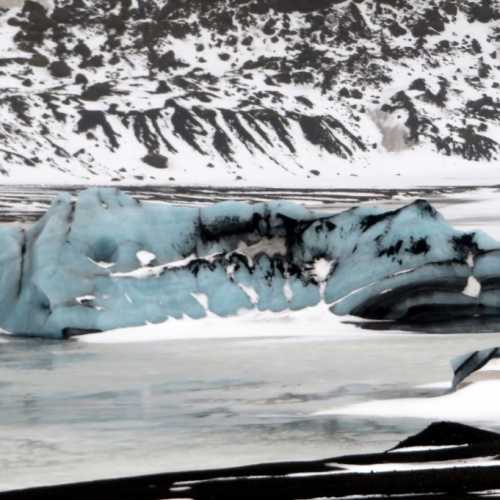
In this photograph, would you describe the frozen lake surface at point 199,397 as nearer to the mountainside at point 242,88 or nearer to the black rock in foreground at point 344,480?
the black rock in foreground at point 344,480

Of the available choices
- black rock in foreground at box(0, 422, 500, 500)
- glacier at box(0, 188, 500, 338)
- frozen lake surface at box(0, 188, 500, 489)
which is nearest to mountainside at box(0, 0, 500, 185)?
glacier at box(0, 188, 500, 338)

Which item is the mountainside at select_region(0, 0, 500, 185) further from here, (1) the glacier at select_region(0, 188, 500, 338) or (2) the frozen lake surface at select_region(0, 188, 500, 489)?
(2) the frozen lake surface at select_region(0, 188, 500, 489)

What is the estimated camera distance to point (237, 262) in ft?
62.5

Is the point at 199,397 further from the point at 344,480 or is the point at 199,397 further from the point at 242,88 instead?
the point at 242,88

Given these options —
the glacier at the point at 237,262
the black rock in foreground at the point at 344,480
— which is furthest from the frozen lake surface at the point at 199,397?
the glacier at the point at 237,262

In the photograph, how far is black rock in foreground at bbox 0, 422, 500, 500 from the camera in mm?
8758

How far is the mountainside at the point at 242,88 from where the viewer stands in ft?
439

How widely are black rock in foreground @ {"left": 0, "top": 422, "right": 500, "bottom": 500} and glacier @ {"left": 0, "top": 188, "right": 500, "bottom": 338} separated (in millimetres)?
8505

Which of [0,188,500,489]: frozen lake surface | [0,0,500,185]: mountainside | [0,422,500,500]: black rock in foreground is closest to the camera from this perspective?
[0,422,500,500]: black rock in foreground

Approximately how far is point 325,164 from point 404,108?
83.0 feet

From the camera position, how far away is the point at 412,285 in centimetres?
1900

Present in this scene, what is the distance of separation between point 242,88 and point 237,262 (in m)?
140

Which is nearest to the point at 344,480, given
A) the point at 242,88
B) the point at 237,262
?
the point at 237,262

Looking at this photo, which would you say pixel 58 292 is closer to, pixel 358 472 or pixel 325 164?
pixel 358 472
